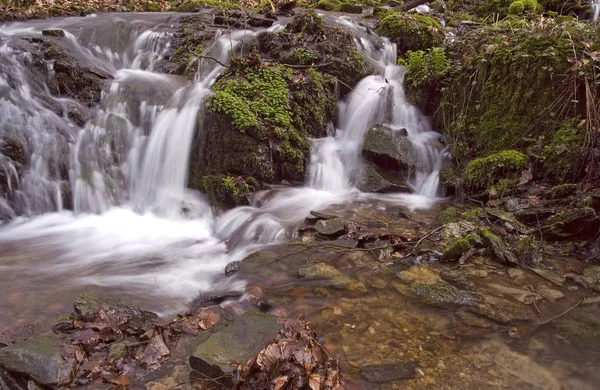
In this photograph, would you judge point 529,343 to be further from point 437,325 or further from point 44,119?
point 44,119

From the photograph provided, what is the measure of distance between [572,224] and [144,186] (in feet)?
20.7

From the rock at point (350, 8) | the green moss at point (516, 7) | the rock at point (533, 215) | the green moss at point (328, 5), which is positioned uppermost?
the green moss at point (328, 5)

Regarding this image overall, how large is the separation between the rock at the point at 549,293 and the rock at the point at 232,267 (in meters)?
3.00

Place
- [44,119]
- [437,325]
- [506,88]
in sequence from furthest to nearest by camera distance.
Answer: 1. [44,119]
2. [506,88]
3. [437,325]

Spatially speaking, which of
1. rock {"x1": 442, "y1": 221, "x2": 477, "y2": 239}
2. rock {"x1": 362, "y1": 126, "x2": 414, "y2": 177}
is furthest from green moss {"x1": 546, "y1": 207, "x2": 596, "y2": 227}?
rock {"x1": 362, "y1": 126, "x2": 414, "y2": 177}

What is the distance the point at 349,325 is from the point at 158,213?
4.40m

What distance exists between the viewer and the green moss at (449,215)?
5430 millimetres

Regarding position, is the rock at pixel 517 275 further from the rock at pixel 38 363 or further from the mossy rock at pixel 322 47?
the mossy rock at pixel 322 47

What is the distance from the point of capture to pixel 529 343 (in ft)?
10.3

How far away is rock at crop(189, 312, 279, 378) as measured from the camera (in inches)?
109

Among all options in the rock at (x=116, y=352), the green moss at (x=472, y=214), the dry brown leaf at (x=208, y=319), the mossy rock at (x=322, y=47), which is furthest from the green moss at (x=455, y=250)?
the mossy rock at (x=322, y=47)

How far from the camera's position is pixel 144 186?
7199 mm

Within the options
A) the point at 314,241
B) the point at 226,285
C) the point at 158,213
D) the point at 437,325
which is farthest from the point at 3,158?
the point at 437,325

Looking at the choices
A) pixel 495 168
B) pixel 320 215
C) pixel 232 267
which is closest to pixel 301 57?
pixel 320 215
